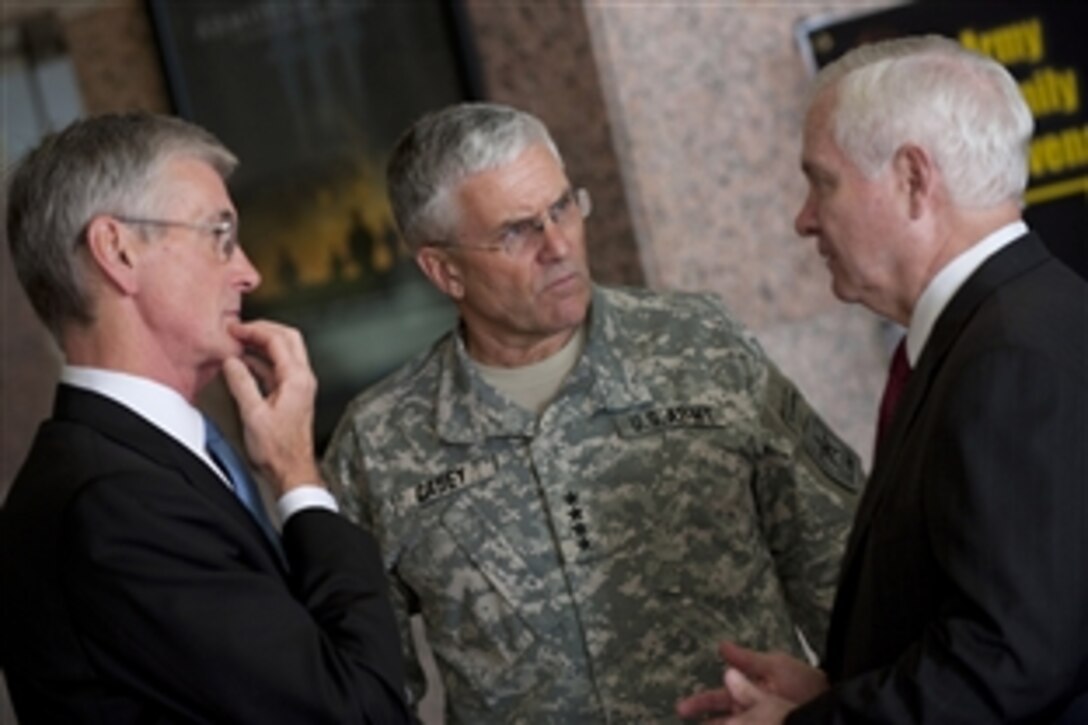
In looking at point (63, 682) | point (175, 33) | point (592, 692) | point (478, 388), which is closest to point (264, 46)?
point (175, 33)

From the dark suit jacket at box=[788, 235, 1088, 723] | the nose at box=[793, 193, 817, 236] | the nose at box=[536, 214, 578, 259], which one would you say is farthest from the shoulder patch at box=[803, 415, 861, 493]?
the dark suit jacket at box=[788, 235, 1088, 723]

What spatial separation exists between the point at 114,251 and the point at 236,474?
322 millimetres

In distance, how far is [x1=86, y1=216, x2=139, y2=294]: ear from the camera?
6.57ft

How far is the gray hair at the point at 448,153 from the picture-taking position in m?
2.56

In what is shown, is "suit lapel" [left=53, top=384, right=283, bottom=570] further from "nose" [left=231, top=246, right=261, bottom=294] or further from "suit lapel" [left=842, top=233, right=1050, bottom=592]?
"suit lapel" [left=842, top=233, right=1050, bottom=592]

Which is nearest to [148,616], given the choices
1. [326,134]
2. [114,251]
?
[114,251]

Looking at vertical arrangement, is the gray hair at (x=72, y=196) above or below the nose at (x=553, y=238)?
above

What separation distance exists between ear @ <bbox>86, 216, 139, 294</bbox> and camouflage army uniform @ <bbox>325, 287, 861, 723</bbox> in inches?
27.0

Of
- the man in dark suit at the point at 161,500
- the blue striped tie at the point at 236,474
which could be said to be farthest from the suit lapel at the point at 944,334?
the blue striped tie at the point at 236,474

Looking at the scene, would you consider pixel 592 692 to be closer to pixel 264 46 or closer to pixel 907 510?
pixel 907 510

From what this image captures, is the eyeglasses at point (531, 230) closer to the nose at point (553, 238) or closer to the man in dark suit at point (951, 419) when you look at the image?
the nose at point (553, 238)

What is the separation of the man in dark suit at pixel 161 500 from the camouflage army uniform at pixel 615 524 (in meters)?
0.44

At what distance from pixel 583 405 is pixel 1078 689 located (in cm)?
95

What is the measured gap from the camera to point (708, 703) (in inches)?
86.6
